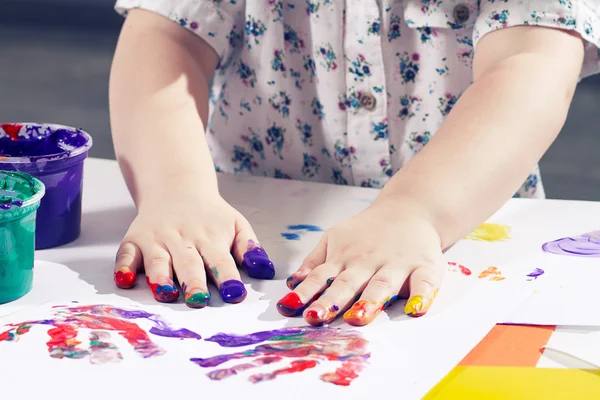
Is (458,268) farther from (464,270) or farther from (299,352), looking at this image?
(299,352)

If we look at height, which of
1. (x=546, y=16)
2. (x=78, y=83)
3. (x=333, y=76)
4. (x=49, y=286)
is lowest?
(x=78, y=83)

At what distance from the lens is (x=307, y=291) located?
654 millimetres

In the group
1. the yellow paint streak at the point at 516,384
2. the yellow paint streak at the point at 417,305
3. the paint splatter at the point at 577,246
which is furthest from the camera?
the paint splatter at the point at 577,246

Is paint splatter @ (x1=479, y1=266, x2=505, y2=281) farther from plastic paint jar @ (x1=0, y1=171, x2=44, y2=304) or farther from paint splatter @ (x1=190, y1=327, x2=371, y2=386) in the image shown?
plastic paint jar @ (x1=0, y1=171, x2=44, y2=304)

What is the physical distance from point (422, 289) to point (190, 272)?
182 mm

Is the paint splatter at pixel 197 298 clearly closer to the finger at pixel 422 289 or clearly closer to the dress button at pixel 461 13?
the finger at pixel 422 289

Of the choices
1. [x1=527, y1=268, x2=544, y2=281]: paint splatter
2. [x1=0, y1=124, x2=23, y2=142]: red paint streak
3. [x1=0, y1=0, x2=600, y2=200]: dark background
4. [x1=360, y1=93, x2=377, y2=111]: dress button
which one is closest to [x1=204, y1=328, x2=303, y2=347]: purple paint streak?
[x1=527, y1=268, x2=544, y2=281]: paint splatter

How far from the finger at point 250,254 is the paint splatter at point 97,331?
0.35 ft

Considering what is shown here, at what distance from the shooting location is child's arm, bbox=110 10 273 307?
2.27 feet

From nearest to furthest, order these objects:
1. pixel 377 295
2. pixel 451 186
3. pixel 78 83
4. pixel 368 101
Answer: pixel 377 295, pixel 451 186, pixel 368 101, pixel 78 83

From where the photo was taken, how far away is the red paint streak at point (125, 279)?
68 centimetres

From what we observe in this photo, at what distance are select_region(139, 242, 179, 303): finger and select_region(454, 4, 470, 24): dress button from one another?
1.36 feet

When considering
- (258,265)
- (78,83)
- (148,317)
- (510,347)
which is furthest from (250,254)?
(78,83)

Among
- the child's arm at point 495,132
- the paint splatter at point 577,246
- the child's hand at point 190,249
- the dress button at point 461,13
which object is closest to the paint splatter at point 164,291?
the child's hand at point 190,249
